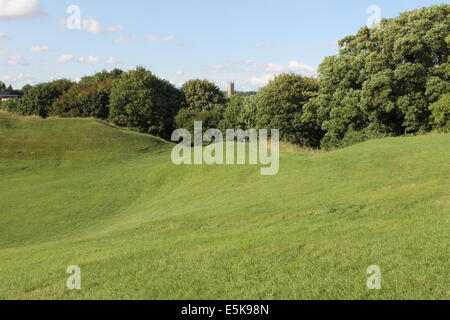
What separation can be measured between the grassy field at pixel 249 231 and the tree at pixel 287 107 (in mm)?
23888

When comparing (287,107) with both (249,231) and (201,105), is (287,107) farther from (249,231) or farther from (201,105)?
(249,231)

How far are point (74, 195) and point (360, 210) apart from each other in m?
17.0

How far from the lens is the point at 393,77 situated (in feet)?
112

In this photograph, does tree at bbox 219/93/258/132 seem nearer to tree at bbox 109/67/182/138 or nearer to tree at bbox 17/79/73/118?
tree at bbox 109/67/182/138

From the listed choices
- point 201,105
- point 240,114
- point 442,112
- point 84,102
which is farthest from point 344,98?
point 84,102

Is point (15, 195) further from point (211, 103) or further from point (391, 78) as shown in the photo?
point (211, 103)

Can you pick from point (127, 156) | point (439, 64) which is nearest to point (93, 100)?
point (127, 156)

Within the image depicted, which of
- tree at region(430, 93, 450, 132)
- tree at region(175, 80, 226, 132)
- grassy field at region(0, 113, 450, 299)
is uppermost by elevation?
tree at region(175, 80, 226, 132)

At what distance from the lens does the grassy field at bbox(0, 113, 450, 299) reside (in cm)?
652

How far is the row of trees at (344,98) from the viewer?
33.5 meters

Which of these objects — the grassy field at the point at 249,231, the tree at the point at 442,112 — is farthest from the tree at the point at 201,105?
the grassy field at the point at 249,231

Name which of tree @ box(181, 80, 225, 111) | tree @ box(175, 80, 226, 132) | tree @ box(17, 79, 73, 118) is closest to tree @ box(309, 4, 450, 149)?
tree @ box(175, 80, 226, 132)

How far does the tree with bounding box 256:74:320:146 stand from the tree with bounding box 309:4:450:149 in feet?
26.8

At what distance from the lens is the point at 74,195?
2302 centimetres
